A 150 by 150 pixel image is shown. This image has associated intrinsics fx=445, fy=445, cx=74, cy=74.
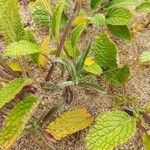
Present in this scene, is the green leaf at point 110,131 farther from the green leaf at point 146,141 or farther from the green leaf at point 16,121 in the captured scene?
the green leaf at point 16,121

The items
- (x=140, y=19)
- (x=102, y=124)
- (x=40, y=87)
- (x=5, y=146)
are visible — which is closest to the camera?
(x=5, y=146)

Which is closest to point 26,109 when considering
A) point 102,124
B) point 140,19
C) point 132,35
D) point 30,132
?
point 30,132

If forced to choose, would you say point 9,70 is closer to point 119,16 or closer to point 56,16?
point 56,16

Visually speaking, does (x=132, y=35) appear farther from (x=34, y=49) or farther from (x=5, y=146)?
(x=5, y=146)

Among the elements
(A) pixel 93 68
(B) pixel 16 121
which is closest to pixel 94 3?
(A) pixel 93 68

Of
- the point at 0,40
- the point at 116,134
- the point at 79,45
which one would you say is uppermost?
the point at 0,40

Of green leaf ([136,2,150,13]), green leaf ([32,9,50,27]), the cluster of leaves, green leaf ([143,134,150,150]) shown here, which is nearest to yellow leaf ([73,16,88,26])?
the cluster of leaves
